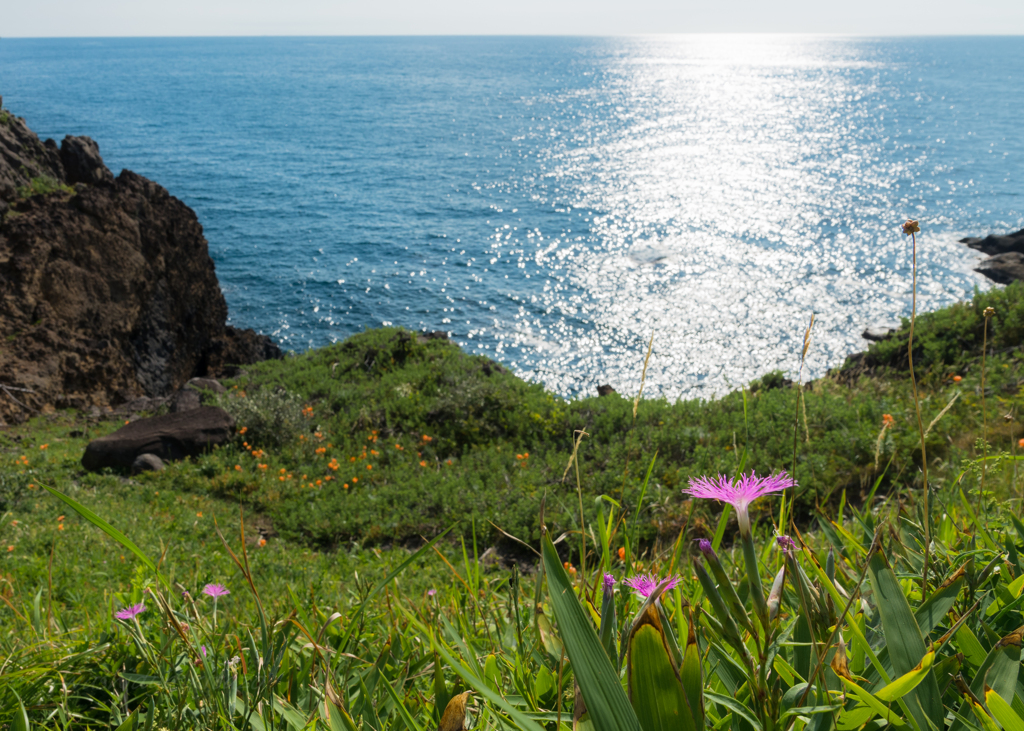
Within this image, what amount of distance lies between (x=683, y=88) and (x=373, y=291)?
109m

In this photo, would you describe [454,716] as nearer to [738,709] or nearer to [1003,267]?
[738,709]

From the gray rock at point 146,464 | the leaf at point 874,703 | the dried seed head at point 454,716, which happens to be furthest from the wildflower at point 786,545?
the gray rock at point 146,464

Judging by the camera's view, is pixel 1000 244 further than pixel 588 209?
No

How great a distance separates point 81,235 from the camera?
1562 cm

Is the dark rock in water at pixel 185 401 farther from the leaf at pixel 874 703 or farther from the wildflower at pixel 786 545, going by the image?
the leaf at pixel 874 703

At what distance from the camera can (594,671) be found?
62 centimetres

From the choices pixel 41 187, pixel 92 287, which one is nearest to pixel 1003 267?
pixel 92 287

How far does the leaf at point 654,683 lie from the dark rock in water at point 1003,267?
1418 inches

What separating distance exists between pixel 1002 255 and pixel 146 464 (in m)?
38.5

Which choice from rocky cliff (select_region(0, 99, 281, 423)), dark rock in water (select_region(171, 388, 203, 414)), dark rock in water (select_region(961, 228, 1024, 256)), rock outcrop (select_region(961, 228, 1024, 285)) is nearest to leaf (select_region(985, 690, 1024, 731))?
dark rock in water (select_region(171, 388, 203, 414))

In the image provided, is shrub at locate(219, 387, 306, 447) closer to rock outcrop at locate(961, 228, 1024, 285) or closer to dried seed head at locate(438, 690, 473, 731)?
dried seed head at locate(438, 690, 473, 731)

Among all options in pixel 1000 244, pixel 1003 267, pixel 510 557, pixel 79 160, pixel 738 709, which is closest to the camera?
pixel 738 709

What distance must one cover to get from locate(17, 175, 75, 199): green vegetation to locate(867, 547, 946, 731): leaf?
2101 cm

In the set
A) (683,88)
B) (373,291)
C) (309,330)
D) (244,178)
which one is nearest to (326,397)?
(309,330)
